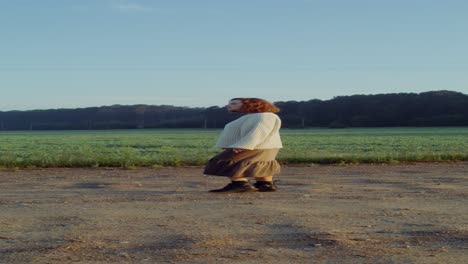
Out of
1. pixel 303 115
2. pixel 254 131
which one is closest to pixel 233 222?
pixel 254 131

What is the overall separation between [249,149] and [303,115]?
8821cm

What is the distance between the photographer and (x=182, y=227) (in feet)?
24.1

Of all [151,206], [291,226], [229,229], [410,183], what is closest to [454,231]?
[291,226]

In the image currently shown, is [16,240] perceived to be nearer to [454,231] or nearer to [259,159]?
[454,231]

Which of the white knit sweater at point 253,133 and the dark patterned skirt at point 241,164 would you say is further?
the dark patterned skirt at point 241,164

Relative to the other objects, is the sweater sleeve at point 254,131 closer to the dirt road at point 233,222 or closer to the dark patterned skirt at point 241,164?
the dark patterned skirt at point 241,164

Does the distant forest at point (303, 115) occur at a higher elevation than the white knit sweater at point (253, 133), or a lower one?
higher

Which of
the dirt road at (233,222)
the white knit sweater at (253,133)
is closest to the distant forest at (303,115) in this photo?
the dirt road at (233,222)

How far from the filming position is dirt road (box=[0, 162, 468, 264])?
590cm

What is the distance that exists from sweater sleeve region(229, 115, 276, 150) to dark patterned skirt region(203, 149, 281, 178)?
185 mm

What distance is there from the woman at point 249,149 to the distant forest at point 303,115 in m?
78.2

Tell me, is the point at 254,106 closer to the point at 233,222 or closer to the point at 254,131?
the point at 254,131

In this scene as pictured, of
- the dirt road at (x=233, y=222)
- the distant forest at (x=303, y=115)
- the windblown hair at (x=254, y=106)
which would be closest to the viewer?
the dirt road at (x=233, y=222)

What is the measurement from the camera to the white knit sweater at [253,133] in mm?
10641
